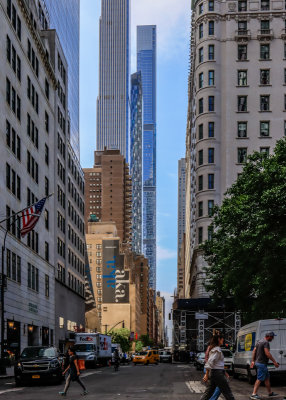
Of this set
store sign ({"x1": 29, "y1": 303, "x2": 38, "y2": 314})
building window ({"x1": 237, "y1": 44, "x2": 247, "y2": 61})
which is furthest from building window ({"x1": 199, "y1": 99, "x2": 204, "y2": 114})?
store sign ({"x1": 29, "y1": 303, "x2": 38, "y2": 314})

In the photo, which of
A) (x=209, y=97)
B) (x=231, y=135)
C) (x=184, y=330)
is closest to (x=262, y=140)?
(x=231, y=135)

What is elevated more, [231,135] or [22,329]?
[231,135]

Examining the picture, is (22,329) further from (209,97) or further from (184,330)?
(209,97)

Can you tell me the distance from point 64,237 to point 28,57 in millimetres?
23509

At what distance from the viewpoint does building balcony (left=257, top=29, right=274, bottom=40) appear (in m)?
87.6

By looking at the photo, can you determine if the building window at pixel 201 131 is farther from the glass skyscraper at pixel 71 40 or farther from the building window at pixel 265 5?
the glass skyscraper at pixel 71 40

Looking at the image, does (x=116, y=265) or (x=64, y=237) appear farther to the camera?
(x=116, y=265)

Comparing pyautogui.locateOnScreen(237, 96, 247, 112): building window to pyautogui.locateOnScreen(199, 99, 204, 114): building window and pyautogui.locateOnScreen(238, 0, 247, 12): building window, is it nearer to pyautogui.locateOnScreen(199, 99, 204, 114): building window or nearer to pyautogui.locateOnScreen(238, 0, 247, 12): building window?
pyautogui.locateOnScreen(199, 99, 204, 114): building window

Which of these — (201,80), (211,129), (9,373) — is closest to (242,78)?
(201,80)

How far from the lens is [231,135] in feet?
284

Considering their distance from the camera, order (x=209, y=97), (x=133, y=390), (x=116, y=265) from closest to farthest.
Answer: (x=133, y=390), (x=209, y=97), (x=116, y=265)

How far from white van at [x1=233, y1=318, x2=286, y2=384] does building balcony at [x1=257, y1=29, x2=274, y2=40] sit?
65451mm

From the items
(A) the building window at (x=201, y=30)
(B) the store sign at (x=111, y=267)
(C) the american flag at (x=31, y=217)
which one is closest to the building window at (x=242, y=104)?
(A) the building window at (x=201, y=30)

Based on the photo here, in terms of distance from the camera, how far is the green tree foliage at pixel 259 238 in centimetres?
3434
